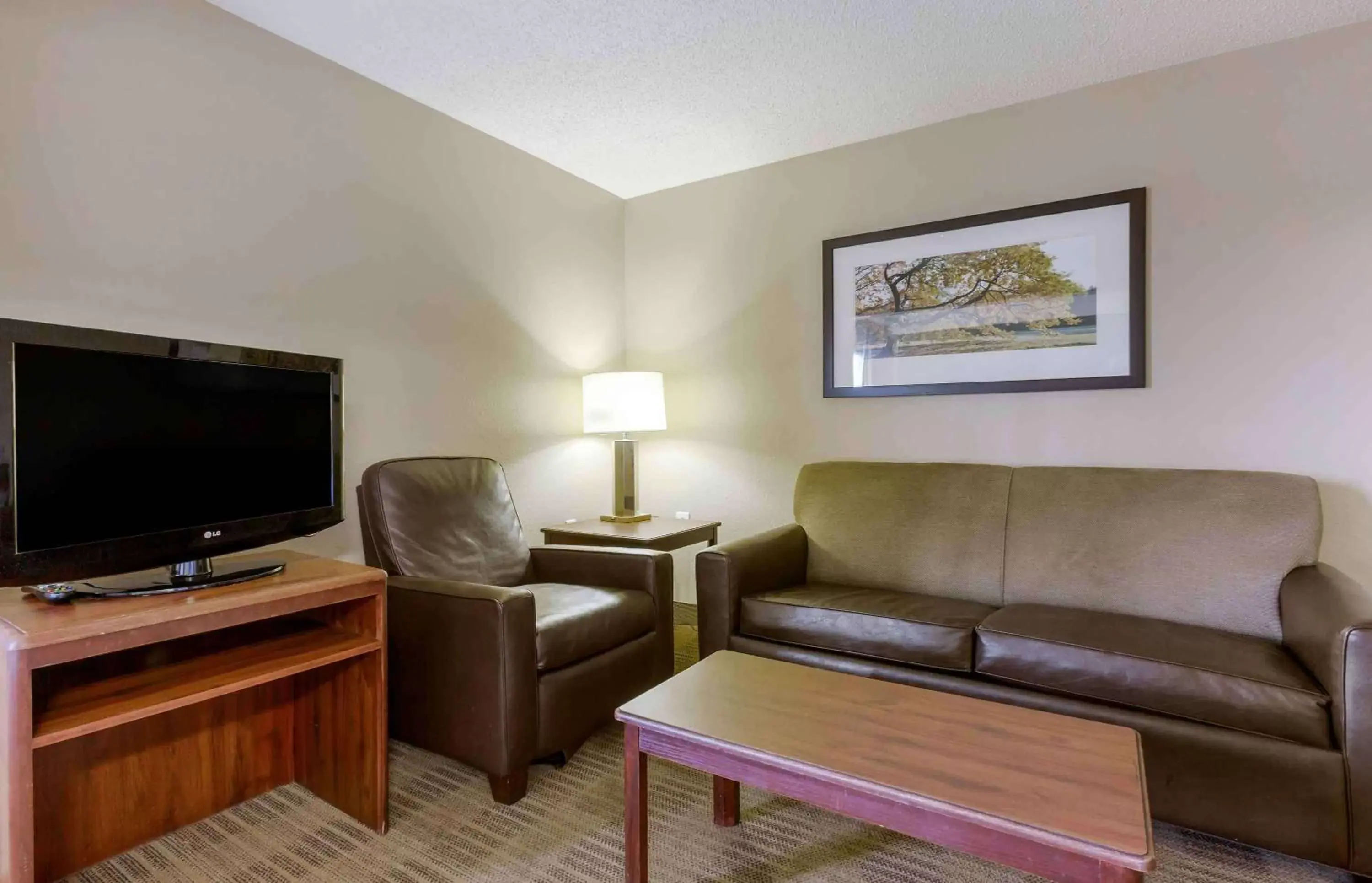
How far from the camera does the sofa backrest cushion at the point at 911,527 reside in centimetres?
243

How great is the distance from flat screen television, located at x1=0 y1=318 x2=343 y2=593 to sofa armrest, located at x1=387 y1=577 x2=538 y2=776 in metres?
0.39

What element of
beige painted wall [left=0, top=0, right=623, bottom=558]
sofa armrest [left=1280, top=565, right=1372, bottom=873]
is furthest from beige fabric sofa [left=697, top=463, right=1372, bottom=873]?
beige painted wall [left=0, top=0, right=623, bottom=558]

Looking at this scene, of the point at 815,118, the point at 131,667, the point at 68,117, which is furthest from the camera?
the point at 815,118

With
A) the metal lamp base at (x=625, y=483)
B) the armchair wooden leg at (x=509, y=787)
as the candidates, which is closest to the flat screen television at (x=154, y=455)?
the armchair wooden leg at (x=509, y=787)

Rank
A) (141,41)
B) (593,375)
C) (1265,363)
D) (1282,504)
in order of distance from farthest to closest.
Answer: (593,375)
(1265,363)
(1282,504)
(141,41)

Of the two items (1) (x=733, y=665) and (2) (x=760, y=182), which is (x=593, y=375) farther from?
(1) (x=733, y=665)

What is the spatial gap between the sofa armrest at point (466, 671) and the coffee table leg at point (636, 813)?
506 mm

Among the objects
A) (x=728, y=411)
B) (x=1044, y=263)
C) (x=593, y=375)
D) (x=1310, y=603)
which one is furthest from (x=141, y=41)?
(x=1310, y=603)

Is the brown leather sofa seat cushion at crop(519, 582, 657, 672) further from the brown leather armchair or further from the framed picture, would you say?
the framed picture

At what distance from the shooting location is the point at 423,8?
2062 millimetres

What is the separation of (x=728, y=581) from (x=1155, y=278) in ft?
6.29

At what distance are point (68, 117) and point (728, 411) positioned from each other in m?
2.58

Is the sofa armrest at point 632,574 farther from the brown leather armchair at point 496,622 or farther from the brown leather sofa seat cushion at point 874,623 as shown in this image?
the brown leather sofa seat cushion at point 874,623

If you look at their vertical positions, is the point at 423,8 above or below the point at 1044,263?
above
